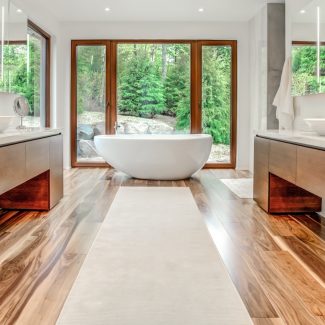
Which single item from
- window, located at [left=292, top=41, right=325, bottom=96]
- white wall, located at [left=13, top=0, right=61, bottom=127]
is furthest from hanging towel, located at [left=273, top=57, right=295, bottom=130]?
white wall, located at [left=13, top=0, right=61, bottom=127]

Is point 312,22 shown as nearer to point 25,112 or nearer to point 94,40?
point 25,112

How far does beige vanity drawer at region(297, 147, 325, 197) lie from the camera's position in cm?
233

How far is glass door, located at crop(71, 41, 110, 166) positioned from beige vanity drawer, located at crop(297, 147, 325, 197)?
4514mm

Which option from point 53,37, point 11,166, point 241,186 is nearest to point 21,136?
point 11,166

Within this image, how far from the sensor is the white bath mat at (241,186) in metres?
4.49

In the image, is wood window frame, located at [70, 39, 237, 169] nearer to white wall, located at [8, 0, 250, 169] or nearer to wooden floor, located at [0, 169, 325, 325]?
white wall, located at [8, 0, 250, 169]

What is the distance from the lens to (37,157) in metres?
3.29

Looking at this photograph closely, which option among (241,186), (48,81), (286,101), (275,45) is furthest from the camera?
(48,81)

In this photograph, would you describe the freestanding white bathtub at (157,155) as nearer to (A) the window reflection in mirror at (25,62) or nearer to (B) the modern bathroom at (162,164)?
(B) the modern bathroom at (162,164)

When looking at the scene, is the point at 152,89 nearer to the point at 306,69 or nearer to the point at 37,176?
the point at 306,69

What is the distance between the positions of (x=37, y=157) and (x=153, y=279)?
1692mm

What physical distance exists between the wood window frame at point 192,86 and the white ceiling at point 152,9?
373 mm

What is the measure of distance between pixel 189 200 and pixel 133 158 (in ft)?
4.94

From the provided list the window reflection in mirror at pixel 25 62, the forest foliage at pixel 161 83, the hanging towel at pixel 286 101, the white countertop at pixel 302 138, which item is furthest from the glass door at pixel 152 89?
the white countertop at pixel 302 138
